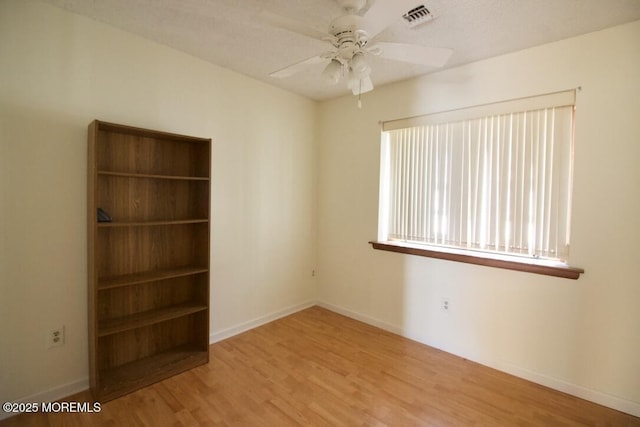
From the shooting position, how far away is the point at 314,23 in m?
2.06

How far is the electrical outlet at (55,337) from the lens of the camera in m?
2.03

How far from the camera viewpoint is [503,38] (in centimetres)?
222

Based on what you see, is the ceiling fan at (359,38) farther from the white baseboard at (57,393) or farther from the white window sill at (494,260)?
the white baseboard at (57,393)

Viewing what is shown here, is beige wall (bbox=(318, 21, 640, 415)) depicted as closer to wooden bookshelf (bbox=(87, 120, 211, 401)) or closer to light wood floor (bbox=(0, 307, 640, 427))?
light wood floor (bbox=(0, 307, 640, 427))

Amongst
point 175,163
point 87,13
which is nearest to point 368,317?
point 175,163

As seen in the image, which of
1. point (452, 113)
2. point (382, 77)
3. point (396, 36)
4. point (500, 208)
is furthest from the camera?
point (382, 77)

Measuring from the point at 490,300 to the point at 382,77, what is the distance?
2.35m

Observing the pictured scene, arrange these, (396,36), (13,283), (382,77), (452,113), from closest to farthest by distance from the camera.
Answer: (13,283), (396,36), (452,113), (382,77)

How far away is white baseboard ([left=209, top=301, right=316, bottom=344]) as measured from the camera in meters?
2.95

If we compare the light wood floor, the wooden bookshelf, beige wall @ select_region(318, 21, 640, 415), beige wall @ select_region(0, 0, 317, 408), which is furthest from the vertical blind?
→ the wooden bookshelf

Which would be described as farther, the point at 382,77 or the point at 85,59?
the point at 382,77

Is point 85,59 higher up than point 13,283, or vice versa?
point 85,59

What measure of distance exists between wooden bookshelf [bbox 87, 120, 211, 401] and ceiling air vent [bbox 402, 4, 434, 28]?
1.79 m

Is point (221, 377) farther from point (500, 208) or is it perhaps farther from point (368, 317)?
point (500, 208)
